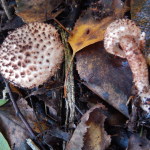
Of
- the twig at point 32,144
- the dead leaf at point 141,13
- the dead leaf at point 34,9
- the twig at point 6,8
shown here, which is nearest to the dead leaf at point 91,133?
the twig at point 32,144

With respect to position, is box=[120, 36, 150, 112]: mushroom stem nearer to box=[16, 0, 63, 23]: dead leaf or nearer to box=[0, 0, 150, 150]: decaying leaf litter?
box=[0, 0, 150, 150]: decaying leaf litter

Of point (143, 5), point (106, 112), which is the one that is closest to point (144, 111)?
point (106, 112)

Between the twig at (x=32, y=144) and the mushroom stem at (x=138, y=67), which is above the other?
the mushroom stem at (x=138, y=67)

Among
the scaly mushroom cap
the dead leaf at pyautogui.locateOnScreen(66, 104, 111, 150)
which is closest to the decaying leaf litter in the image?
the dead leaf at pyautogui.locateOnScreen(66, 104, 111, 150)

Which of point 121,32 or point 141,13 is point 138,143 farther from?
point 141,13

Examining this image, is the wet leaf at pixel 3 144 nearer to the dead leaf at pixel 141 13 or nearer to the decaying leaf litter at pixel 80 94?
the decaying leaf litter at pixel 80 94

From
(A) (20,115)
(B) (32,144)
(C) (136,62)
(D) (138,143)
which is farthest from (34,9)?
(D) (138,143)

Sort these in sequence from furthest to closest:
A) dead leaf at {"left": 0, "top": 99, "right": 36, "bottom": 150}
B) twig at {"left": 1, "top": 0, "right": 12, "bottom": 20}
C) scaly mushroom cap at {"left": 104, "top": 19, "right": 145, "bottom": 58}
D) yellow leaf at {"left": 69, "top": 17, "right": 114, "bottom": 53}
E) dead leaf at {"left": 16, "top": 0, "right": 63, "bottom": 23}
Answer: twig at {"left": 1, "top": 0, "right": 12, "bottom": 20} → dead leaf at {"left": 16, "top": 0, "right": 63, "bottom": 23} → dead leaf at {"left": 0, "top": 99, "right": 36, "bottom": 150} → yellow leaf at {"left": 69, "top": 17, "right": 114, "bottom": 53} → scaly mushroom cap at {"left": 104, "top": 19, "right": 145, "bottom": 58}
